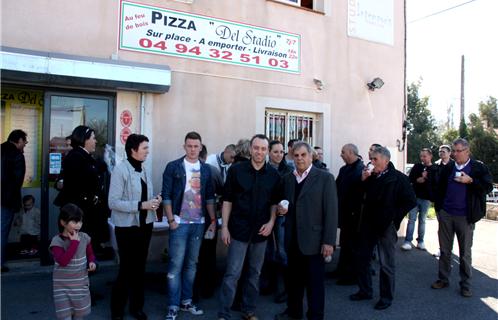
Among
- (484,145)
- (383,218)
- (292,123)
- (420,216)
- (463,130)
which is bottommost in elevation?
(420,216)

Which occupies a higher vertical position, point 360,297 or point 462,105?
point 462,105

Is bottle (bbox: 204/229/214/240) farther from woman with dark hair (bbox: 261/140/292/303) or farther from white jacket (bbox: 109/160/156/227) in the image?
woman with dark hair (bbox: 261/140/292/303)

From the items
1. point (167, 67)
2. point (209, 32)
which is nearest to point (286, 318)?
point (167, 67)

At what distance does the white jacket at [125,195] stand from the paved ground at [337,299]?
1.11m

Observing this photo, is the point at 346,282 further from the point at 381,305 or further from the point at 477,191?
the point at 477,191

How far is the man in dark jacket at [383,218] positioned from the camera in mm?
4980

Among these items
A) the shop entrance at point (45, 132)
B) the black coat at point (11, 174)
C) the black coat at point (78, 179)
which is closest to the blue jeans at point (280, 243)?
the black coat at point (78, 179)

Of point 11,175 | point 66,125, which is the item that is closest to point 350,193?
point 66,125

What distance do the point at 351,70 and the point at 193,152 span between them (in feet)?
16.9

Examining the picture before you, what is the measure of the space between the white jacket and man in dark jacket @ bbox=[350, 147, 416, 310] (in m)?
2.79

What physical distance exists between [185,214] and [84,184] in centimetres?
122

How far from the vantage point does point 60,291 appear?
3400 millimetres

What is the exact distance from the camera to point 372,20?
8.96 metres

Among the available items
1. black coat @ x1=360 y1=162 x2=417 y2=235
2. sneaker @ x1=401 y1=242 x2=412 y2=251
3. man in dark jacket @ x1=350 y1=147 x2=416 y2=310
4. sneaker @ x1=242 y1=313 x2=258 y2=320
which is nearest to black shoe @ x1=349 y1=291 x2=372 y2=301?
man in dark jacket @ x1=350 y1=147 x2=416 y2=310
